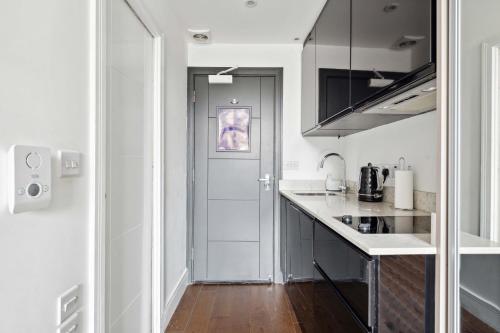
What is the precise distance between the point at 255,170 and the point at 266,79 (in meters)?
1.00

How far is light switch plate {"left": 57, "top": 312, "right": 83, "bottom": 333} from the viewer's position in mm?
895

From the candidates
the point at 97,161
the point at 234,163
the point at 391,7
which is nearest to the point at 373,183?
the point at 391,7

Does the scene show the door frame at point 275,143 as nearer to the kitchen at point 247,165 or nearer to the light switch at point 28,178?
the kitchen at point 247,165

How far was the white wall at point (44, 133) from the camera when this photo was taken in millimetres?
699

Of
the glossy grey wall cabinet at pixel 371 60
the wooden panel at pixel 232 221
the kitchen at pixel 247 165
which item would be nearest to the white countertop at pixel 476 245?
the kitchen at pixel 247 165

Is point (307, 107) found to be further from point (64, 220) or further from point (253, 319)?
point (64, 220)

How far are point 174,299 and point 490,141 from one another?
2397 mm

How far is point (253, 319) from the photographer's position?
2.21 meters

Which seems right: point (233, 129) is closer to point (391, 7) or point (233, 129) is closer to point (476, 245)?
point (391, 7)

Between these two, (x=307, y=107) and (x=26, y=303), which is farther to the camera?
(x=307, y=107)

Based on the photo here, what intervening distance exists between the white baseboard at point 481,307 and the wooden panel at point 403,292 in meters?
0.15

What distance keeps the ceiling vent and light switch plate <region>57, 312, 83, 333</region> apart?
244 cm

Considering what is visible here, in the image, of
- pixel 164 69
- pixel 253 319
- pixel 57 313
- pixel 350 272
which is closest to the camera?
pixel 57 313

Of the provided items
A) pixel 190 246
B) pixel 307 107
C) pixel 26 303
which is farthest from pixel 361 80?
pixel 190 246
